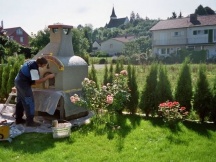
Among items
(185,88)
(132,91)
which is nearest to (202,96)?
(185,88)

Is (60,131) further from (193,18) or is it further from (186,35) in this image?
(193,18)

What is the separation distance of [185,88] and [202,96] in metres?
0.54

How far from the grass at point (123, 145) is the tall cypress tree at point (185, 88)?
0.79 meters

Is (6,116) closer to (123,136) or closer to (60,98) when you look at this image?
(60,98)

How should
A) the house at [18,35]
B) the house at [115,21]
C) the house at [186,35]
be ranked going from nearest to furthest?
the house at [186,35] < the house at [18,35] < the house at [115,21]

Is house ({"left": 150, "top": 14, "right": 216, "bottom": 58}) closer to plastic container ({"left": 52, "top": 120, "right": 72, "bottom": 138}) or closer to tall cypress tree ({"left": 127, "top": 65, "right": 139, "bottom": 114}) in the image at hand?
tall cypress tree ({"left": 127, "top": 65, "right": 139, "bottom": 114})

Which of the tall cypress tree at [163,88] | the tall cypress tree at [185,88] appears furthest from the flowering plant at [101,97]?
the tall cypress tree at [185,88]

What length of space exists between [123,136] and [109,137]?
35 cm

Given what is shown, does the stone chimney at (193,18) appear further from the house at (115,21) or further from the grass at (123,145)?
the house at (115,21)

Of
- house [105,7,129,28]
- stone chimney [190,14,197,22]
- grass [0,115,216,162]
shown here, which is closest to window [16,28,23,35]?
stone chimney [190,14,197,22]

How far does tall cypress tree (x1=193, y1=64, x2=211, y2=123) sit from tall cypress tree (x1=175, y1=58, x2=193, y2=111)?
20 centimetres

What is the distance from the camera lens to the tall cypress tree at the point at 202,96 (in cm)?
798

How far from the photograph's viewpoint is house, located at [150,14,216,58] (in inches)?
1601

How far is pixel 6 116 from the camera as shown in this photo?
361 inches
